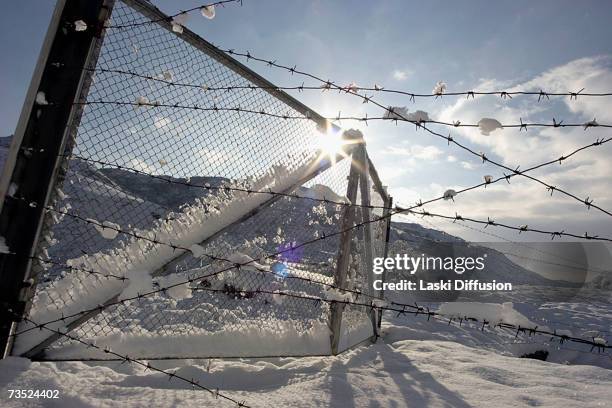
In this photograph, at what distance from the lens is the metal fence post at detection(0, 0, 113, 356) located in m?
2.27

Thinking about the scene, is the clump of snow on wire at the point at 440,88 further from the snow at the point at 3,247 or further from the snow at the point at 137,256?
the snow at the point at 3,247

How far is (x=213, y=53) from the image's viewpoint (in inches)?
113

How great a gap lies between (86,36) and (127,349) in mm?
2289

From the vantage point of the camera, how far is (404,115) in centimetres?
238

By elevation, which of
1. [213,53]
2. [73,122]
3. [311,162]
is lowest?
[73,122]

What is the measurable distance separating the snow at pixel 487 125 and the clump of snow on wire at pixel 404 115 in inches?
12.6

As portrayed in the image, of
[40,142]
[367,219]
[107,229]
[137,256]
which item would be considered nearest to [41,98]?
[40,142]

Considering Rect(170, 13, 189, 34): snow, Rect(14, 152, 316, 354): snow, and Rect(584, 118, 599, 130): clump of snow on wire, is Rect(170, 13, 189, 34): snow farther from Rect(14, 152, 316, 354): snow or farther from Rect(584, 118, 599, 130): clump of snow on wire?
Rect(584, 118, 599, 130): clump of snow on wire

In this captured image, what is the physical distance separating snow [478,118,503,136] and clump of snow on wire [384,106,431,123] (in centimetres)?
32

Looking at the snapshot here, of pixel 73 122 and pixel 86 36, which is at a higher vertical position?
pixel 86 36

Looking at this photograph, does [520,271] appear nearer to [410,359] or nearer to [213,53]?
[410,359]

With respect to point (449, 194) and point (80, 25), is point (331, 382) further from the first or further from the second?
point (80, 25)

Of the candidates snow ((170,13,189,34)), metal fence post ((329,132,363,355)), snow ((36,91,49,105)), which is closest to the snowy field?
metal fence post ((329,132,363,355))

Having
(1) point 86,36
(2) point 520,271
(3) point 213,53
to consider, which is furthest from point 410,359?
(2) point 520,271
